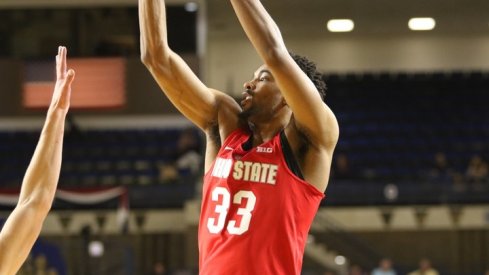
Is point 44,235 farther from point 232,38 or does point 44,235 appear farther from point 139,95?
point 232,38

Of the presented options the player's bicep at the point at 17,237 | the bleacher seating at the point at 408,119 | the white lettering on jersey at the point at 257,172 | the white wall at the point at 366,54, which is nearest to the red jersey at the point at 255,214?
the white lettering on jersey at the point at 257,172

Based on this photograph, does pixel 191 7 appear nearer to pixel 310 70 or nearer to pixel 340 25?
pixel 340 25

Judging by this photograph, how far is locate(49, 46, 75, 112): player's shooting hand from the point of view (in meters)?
2.85

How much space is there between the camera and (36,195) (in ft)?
8.69

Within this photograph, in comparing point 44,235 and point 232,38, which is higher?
point 232,38

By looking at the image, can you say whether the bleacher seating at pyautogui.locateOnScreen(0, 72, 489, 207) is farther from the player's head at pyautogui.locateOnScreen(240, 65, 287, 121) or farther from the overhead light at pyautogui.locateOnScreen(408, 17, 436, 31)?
the player's head at pyautogui.locateOnScreen(240, 65, 287, 121)

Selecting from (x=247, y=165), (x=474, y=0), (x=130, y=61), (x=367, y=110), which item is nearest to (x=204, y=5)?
(x=130, y=61)

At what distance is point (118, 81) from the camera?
1831 cm

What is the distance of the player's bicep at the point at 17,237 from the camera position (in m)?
2.52

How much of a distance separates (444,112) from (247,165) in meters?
16.7

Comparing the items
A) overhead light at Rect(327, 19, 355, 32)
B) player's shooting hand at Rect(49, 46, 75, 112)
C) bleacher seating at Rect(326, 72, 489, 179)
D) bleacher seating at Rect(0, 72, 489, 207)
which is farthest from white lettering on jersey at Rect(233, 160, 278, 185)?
overhead light at Rect(327, 19, 355, 32)

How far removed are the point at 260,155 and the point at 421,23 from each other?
18010 mm

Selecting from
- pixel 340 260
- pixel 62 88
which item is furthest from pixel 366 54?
pixel 62 88

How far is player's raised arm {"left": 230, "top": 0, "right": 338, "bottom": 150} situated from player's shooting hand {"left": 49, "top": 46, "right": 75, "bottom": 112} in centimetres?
61
